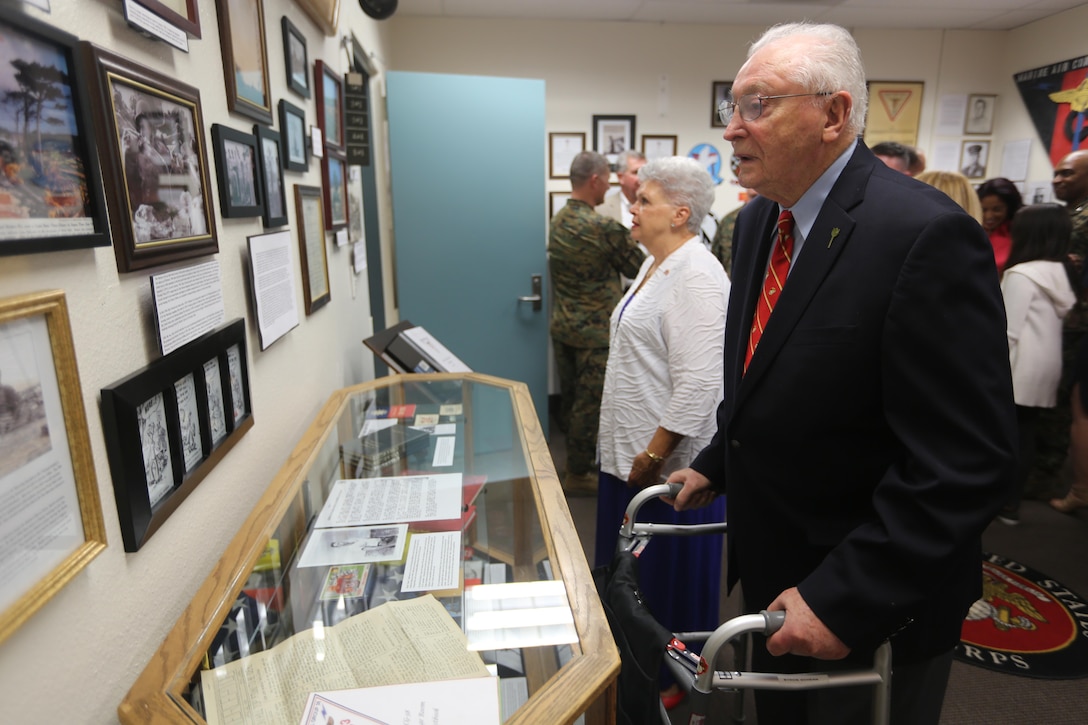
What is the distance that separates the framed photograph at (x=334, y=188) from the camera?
1.96 m

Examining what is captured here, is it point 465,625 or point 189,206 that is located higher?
point 189,206

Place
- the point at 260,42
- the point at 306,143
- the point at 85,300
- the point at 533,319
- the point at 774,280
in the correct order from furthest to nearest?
the point at 533,319
the point at 306,143
the point at 260,42
the point at 774,280
the point at 85,300

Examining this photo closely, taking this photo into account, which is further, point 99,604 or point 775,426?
point 775,426

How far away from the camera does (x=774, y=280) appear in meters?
1.14

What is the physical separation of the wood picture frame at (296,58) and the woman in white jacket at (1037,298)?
2.73 meters

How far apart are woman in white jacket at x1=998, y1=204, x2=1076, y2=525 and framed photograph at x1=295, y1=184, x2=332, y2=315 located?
263 cm

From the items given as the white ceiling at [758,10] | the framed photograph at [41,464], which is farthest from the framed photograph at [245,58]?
the white ceiling at [758,10]

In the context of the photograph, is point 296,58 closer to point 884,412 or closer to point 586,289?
point 884,412

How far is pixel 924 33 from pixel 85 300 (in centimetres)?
528

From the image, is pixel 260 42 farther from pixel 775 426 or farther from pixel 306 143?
pixel 775 426

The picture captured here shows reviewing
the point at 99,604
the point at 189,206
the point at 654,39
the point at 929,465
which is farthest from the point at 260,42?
the point at 654,39

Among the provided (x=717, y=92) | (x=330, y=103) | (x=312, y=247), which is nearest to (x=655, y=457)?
(x=312, y=247)

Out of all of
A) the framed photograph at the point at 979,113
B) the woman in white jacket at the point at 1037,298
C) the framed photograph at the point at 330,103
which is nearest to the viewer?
the framed photograph at the point at 330,103

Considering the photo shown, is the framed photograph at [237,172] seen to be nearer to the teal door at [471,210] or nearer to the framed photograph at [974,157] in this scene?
the teal door at [471,210]
